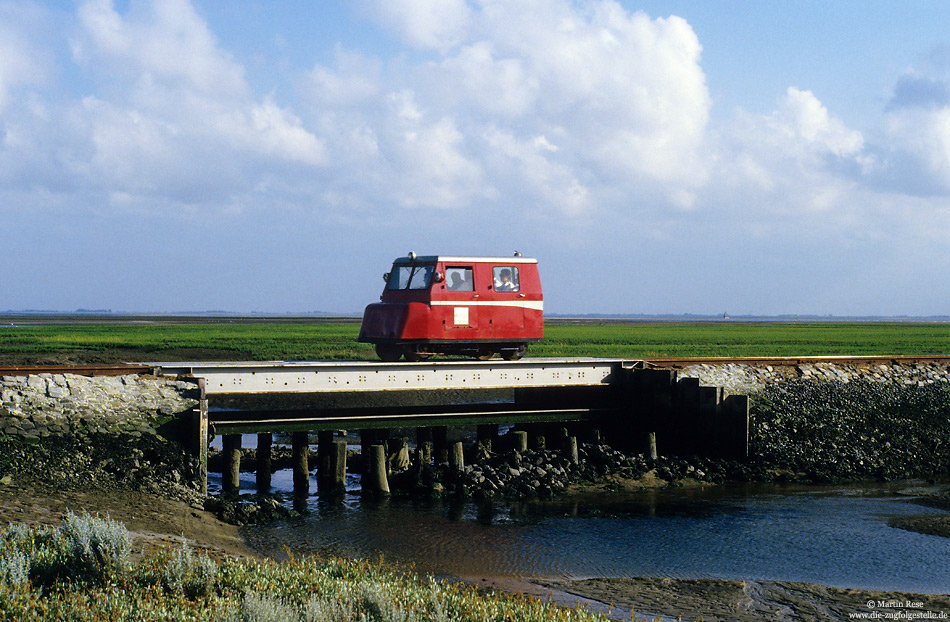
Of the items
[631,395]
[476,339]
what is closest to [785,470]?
[631,395]

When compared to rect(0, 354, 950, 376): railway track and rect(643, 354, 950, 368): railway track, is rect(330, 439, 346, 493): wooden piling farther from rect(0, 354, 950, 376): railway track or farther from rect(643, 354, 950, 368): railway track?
rect(643, 354, 950, 368): railway track

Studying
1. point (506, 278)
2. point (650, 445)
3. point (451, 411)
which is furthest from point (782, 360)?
point (451, 411)

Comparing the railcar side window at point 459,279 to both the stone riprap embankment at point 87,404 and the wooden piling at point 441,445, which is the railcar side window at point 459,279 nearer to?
the wooden piling at point 441,445

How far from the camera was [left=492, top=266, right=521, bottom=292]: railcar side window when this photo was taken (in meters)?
26.2

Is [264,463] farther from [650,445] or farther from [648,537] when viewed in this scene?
[650,445]

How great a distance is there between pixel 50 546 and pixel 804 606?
1115 centimetres

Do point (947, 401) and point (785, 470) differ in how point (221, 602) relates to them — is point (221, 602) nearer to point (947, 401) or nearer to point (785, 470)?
point (785, 470)

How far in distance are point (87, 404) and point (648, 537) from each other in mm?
12281

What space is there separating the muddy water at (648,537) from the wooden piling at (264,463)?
436mm

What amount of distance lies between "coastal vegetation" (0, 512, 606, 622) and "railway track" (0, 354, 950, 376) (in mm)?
8324

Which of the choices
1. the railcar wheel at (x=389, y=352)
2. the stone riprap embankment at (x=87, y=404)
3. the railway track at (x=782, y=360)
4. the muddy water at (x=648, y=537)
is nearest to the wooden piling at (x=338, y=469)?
the muddy water at (x=648, y=537)

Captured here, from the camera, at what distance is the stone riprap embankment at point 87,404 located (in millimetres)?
18672

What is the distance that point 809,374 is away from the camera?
31.3 metres

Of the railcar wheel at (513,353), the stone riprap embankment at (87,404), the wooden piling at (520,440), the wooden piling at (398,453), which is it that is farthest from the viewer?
the railcar wheel at (513,353)
